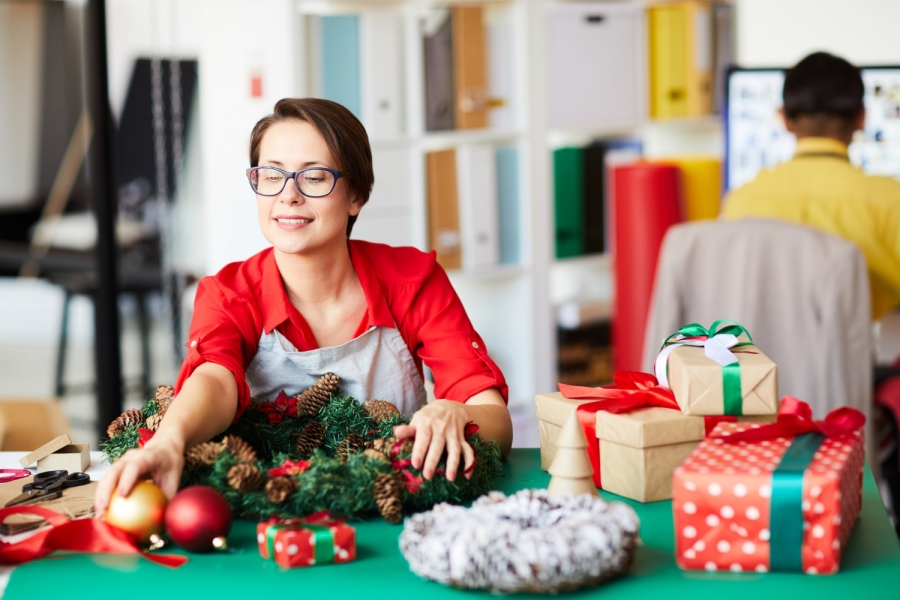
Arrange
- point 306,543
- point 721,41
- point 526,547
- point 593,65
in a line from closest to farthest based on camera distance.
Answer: point 526,547, point 306,543, point 593,65, point 721,41

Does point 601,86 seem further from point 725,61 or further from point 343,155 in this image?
point 343,155

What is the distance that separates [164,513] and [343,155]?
25.1 inches

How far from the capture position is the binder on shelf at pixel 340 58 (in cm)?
310

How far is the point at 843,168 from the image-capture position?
2.61 meters

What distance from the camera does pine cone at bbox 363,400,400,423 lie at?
4.71 ft

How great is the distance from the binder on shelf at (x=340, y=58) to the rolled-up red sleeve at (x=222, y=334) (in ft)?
5.29

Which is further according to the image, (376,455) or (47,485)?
(47,485)

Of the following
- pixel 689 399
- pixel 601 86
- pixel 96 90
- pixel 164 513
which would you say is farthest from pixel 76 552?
pixel 601 86

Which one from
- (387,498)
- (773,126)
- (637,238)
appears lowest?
(387,498)

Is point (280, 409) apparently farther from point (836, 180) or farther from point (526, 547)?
point (836, 180)

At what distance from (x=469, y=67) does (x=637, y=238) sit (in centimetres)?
81

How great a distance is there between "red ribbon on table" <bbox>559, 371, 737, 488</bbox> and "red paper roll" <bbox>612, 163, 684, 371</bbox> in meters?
2.06

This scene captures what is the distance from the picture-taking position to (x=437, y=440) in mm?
1288

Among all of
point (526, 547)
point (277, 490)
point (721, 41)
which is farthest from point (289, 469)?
point (721, 41)
